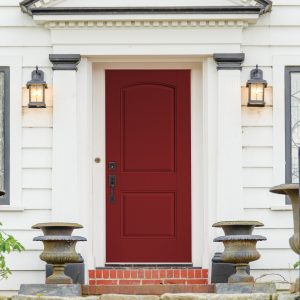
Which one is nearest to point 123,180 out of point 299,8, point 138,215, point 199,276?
point 138,215

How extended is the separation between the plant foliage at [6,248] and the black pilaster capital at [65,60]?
1.71 m

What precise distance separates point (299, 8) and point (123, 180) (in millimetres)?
2445

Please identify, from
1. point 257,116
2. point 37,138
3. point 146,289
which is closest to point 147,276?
point 146,289

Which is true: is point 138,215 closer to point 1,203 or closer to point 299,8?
point 1,203

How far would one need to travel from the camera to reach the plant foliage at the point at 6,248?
417 inches

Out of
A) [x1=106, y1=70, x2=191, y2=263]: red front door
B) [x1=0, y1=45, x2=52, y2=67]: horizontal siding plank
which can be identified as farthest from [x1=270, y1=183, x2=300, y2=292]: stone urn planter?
[x1=0, y1=45, x2=52, y2=67]: horizontal siding plank

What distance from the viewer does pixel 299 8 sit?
1227cm

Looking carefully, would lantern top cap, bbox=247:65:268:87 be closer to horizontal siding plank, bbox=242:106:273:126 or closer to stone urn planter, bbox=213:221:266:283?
horizontal siding plank, bbox=242:106:273:126

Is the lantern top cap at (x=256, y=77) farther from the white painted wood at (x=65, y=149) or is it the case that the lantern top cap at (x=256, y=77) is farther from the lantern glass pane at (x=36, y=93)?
the lantern glass pane at (x=36, y=93)

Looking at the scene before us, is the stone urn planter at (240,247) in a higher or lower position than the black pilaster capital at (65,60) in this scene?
lower

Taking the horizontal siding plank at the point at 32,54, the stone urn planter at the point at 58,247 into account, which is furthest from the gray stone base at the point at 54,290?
the horizontal siding plank at the point at 32,54

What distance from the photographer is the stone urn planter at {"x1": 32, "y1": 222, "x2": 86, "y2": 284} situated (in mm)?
11219

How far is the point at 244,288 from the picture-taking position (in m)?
11.1

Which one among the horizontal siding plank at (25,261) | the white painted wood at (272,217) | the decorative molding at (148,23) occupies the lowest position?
the horizontal siding plank at (25,261)
